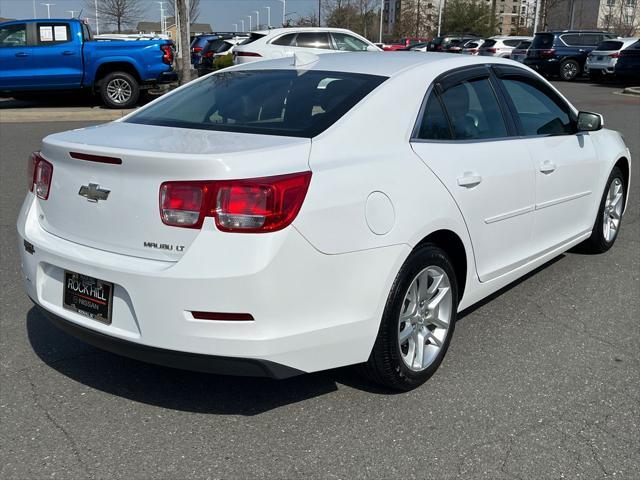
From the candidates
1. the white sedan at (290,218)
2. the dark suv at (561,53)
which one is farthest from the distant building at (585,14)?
the white sedan at (290,218)

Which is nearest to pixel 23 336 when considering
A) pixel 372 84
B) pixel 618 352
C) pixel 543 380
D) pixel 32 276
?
pixel 32 276

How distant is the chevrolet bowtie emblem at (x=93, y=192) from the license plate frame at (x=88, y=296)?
13.0 inches

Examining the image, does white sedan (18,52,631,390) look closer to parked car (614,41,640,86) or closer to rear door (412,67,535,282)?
rear door (412,67,535,282)

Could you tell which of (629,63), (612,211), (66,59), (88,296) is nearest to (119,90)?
(66,59)

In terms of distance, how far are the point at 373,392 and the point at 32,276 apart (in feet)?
5.58

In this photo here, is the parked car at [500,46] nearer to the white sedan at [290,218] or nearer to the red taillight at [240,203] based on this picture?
the white sedan at [290,218]

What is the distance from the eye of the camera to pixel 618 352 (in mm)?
3883

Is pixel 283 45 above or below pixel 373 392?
above

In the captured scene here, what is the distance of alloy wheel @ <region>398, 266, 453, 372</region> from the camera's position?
3350mm

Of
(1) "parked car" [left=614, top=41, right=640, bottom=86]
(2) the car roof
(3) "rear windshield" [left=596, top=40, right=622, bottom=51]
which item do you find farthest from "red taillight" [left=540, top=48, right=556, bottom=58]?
(2) the car roof

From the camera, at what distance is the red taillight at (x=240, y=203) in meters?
2.67

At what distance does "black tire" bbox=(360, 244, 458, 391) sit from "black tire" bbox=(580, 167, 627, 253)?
2.47 meters

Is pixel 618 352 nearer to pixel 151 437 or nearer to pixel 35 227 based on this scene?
pixel 151 437

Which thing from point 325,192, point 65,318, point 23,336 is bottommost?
point 23,336
